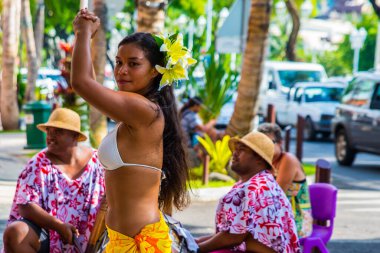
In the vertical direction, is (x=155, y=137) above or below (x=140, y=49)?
below

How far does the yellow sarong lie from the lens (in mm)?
3766

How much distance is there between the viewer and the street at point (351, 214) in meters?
9.28

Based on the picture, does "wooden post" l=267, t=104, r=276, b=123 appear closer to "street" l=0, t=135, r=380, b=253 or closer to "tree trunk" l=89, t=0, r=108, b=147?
"street" l=0, t=135, r=380, b=253

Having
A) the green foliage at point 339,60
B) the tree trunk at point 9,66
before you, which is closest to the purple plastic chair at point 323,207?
the tree trunk at point 9,66

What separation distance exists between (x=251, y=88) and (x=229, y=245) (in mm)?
8334

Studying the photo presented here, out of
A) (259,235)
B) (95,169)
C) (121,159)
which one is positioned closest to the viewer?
(121,159)

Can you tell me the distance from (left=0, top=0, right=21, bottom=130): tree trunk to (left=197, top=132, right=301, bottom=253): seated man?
1705 cm

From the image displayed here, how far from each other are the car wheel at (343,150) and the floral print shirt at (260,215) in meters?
12.2

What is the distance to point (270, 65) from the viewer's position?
29.1 meters

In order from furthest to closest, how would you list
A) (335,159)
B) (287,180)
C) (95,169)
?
(335,159), (287,180), (95,169)

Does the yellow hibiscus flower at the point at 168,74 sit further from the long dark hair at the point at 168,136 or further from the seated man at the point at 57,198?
the seated man at the point at 57,198

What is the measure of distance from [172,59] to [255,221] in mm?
1588

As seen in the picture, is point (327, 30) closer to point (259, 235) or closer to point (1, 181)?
point (1, 181)

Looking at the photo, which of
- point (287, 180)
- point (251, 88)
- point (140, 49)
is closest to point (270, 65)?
point (251, 88)
